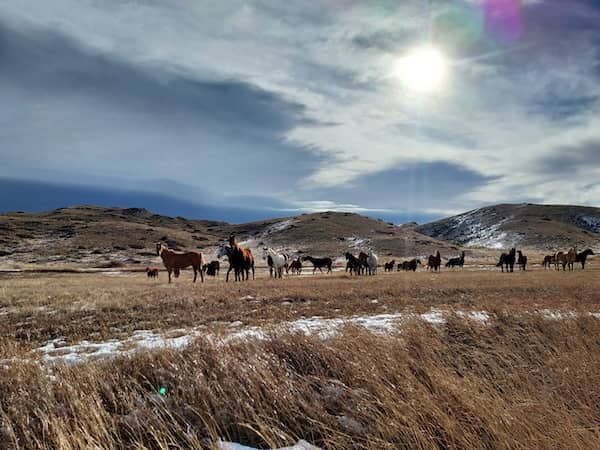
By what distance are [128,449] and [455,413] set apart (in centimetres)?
408

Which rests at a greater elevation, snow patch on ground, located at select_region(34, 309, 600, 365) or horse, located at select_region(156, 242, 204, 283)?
horse, located at select_region(156, 242, 204, 283)

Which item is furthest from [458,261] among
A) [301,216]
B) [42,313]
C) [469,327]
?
[301,216]

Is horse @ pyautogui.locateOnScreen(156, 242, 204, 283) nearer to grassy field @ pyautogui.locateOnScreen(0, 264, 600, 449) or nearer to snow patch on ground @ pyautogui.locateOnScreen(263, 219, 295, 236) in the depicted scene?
grassy field @ pyautogui.locateOnScreen(0, 264, 600, 449)

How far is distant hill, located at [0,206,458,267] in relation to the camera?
8488 centimetres

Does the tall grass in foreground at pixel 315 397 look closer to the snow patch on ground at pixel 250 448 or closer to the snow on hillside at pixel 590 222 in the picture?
the snow patch on ground at pixel 250 448

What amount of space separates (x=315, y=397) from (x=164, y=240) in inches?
4560

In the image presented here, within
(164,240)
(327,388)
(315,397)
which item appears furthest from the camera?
(164,240)

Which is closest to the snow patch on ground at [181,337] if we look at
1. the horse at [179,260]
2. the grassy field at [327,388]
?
the grassy field at [327,388]

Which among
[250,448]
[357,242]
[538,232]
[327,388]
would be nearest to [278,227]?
[357,242]

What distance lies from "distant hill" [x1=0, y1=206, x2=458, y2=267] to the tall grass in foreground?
71.0 metres

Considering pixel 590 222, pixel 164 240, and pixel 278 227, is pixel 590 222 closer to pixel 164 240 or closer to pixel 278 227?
pixel 278 227

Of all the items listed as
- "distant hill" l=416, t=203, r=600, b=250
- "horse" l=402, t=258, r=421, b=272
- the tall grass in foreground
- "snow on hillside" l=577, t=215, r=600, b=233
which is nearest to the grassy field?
the tall grass in foreground

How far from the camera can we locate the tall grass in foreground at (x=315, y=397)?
4.20m

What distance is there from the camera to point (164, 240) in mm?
112375
